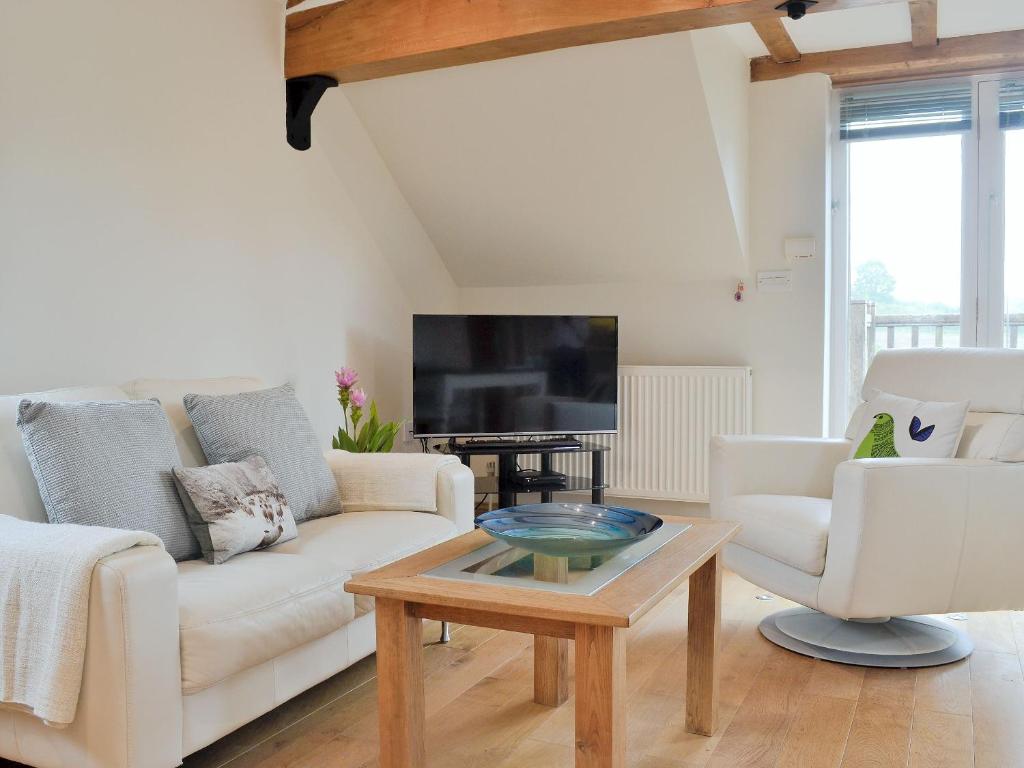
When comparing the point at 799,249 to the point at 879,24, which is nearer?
the point at 879,24

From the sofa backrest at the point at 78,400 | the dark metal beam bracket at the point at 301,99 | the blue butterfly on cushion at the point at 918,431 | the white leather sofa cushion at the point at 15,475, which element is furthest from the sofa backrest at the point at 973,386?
the white leather sofa cushion at the point at 15,475

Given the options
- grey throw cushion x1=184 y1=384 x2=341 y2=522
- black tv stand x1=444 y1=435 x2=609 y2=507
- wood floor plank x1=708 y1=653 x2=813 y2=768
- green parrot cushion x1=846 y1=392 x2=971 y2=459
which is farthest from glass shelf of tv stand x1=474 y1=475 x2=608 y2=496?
wood floor plank x1=708 y1=653 x2=813 y2=768

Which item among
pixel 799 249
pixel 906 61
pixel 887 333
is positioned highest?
pixel 906 61

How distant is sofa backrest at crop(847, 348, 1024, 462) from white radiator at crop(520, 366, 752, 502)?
1.19 m

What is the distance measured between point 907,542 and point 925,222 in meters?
2.41

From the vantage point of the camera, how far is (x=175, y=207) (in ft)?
10.8

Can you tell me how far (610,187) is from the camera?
4.39 metres

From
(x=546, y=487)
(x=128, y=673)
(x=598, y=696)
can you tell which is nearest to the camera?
(x=598, y=696)

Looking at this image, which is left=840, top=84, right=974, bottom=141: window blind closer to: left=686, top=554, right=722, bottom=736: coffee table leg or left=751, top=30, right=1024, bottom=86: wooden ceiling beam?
left=751, top=30, right=1024, bottom=86: wooden ceiling beam

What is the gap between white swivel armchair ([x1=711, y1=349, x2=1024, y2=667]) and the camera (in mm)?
2678

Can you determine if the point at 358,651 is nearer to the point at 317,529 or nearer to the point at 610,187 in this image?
the point at 317,529

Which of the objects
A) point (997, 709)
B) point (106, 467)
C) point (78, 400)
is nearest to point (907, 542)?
point (997, 709)

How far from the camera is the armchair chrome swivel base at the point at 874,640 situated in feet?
9.25

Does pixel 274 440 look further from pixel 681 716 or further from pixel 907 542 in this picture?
pixel 907 542
